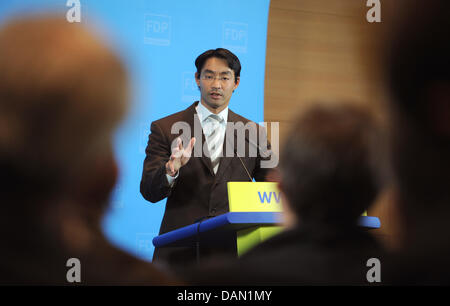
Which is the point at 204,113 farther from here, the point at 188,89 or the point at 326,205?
the point at 326,205

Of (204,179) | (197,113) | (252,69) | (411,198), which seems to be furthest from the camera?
(252,69)

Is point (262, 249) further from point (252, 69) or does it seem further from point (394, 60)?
point (252, 69)

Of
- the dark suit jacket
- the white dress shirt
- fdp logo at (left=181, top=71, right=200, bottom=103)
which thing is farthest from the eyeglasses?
fdp logo at (left=181, top=71, right=200, bottom=103)

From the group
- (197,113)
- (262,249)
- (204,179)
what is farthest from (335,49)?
(262,249)

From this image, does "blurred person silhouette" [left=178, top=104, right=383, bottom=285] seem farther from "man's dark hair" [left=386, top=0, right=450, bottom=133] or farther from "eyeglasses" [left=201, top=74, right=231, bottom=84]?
"eyeglasses" [left=201, top=74, right=231, bottom=84]

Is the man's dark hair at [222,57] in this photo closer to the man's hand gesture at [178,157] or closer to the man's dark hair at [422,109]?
the man's hand gesture at [178,157]

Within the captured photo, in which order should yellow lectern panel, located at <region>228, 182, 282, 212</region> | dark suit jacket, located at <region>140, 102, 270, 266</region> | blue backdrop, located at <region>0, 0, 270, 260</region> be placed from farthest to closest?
blue backdrop, located at <region>0, 0, 270, 260</region>
dark suit jacket, located at <region>140, 102, 270, 266</region>
yellow lectern panel, located at <region>228, 182, 282, 212</region>

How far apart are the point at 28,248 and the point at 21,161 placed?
3.4 inches

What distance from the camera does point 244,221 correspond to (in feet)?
6.57

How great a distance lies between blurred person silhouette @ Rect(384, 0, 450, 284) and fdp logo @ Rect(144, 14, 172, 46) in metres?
3.67

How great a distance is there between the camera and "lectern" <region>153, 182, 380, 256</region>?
2018 mm

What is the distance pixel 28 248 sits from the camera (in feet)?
1.72

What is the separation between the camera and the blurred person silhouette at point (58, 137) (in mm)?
486

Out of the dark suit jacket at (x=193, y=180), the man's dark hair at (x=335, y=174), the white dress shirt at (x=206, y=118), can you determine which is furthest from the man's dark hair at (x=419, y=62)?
the white dress shirt at (x=206, y=118)
